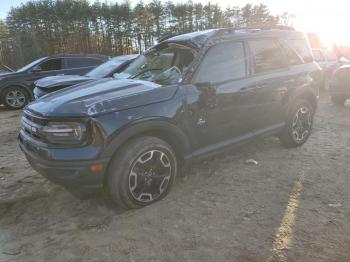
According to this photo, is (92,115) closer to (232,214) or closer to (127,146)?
(127,146)

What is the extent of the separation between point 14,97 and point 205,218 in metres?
8.97

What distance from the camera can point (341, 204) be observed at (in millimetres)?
3799

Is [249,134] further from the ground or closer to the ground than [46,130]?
closer to the ground

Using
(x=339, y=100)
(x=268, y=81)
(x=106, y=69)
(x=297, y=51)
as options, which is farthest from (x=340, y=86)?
(x=106, y=69)

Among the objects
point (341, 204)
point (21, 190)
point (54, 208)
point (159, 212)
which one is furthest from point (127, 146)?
point (341, 204)

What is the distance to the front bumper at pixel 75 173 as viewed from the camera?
3.33 m

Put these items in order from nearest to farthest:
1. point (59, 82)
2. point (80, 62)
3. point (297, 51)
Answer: point (297, 51), point (59, 82), point (80, 62)

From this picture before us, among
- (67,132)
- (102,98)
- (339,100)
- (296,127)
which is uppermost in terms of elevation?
(102,98)

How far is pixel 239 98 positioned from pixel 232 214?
1.49 meters

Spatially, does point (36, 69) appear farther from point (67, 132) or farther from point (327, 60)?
point (327, 60)

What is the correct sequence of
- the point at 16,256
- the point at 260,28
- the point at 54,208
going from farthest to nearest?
the point at 260,28 → the point at 54,208 → the point at 16,256

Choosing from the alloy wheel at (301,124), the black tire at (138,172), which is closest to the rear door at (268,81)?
the alloy wheel at (301,124)

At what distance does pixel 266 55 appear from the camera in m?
4.98

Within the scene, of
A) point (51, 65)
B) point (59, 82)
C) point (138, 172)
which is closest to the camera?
point (138, 172)
